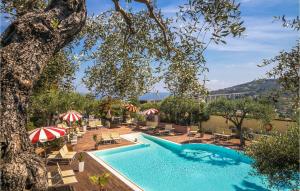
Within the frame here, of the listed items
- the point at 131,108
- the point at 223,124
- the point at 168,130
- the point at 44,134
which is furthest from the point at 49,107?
the point at 223,124

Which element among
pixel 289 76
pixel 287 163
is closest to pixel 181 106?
pixel 287 163

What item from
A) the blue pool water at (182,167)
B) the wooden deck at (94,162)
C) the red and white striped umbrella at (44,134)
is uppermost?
the red and white striped umbrella at (44,134)

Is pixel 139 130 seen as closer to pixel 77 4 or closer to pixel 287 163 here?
pixel 287 163

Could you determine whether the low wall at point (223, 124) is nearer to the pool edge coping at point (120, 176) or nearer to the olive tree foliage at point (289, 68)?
the pool edge coping at point (120, 176)

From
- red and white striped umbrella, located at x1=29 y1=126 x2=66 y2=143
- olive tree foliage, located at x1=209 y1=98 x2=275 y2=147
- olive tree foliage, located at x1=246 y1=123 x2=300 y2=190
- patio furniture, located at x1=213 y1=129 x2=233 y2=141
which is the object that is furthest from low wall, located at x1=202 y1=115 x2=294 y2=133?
red and white striped umbrella, located at x1=29 y1=126 x2=66 y2=143

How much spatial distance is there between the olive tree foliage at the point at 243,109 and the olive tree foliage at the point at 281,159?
12.0 meters

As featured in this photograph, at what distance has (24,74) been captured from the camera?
3.60 metres

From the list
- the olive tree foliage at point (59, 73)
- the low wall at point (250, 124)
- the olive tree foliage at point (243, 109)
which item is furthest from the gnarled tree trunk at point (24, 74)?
the low wall at point (250, 124)

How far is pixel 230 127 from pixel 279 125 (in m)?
4.57

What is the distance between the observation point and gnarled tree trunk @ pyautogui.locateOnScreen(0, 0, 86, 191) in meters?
3.27

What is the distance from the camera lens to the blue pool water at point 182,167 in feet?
50.3

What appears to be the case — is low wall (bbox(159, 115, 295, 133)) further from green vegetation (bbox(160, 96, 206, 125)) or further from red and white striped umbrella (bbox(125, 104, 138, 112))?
red and white striped umbrella (bbox(125, 104, 138, 112))

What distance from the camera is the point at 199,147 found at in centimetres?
2303

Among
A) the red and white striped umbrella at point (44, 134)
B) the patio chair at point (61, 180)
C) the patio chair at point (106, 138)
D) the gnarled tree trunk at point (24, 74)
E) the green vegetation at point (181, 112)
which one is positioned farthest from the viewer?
the green vegetation at point (181, 112)
